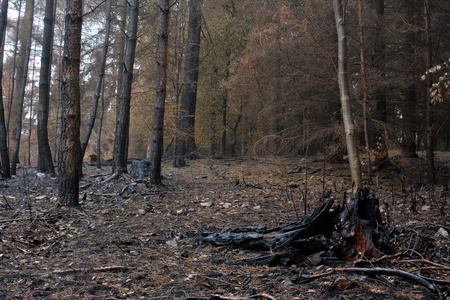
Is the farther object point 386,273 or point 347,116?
point 347,116

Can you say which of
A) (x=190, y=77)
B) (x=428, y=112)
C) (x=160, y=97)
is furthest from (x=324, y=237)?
(x=190, y=77)

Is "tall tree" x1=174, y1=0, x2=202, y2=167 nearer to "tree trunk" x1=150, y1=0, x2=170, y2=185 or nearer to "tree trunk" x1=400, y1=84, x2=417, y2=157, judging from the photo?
"tree trunk" x1=150, y1=0, x2=170, y2=185

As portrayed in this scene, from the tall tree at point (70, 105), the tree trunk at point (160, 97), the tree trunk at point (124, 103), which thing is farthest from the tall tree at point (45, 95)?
the tall tree at point (70, 105)

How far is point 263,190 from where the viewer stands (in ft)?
31.8

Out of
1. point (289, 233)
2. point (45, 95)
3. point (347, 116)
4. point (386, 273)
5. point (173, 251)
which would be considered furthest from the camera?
point (45, 95)

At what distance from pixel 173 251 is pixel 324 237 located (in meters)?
1.84

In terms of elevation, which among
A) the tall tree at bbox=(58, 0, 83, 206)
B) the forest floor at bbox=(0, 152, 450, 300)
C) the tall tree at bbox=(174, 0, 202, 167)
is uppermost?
the tall tree at bbox=(174, 0, 202, 167)

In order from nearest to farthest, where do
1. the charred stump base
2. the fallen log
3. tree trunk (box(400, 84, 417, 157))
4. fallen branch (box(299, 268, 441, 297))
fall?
fallen branch (box(299, 268, 441, 297)) < the charred stump base < the fallen log < tree trunk (box(400, 84, 417, 157))

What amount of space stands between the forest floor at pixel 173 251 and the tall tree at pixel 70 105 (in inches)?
16.7

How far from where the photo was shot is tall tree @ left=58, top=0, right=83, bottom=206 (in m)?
6.43

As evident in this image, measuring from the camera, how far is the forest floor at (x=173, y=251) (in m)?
2.94

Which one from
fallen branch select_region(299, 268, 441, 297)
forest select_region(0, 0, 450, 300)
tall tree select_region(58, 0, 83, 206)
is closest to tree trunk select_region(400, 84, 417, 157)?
forest select_region(0, 0, 450, 300)

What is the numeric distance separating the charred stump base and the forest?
0.06 feet

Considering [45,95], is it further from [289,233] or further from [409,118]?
[409,118]
